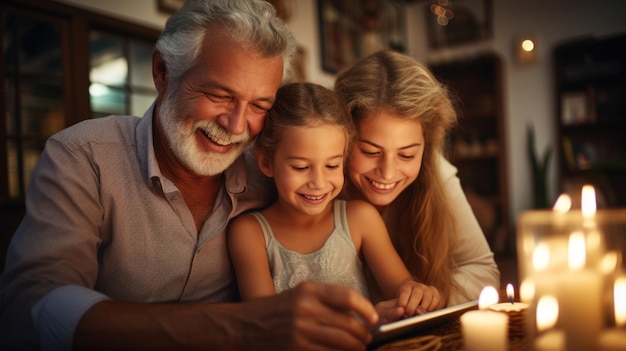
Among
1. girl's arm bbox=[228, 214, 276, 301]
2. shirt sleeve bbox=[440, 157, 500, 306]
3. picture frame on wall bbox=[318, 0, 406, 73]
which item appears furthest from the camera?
picture frame on wall bbox=[318, 0, 406, 73]

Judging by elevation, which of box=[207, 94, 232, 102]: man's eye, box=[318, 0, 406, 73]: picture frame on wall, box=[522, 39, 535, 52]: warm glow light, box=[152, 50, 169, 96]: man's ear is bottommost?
box=[207, 94, 232, 102]: man's eye

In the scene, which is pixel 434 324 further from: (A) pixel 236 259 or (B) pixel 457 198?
(B) pixel 457 198

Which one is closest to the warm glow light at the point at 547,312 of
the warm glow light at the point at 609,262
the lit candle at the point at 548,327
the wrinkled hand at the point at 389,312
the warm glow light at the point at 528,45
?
the lit candle at the point at 548,327

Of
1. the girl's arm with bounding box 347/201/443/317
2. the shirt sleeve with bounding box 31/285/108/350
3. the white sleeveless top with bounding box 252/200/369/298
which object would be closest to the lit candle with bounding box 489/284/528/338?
the girl's arm with bounding box 347/201/443/317

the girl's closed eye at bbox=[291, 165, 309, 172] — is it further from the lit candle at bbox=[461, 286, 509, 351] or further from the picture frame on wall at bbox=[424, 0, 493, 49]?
the picture frame on wall at bbox=[424, 0, 493, 49]

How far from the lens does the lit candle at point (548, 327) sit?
0.61 m

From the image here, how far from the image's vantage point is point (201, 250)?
1470mm

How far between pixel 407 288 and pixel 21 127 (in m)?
2.90

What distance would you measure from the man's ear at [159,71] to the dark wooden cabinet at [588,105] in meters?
5.38

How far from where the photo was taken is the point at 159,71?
1608 millimetres

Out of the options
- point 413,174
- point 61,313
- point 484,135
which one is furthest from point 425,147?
point 484,135

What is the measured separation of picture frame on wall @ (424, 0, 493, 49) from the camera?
6.39m

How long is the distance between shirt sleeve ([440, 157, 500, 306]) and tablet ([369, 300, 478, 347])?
73 centimetres

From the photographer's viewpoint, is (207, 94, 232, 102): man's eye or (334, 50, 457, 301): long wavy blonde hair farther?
(334, 50, 457, 301): long wavy blonde hair
